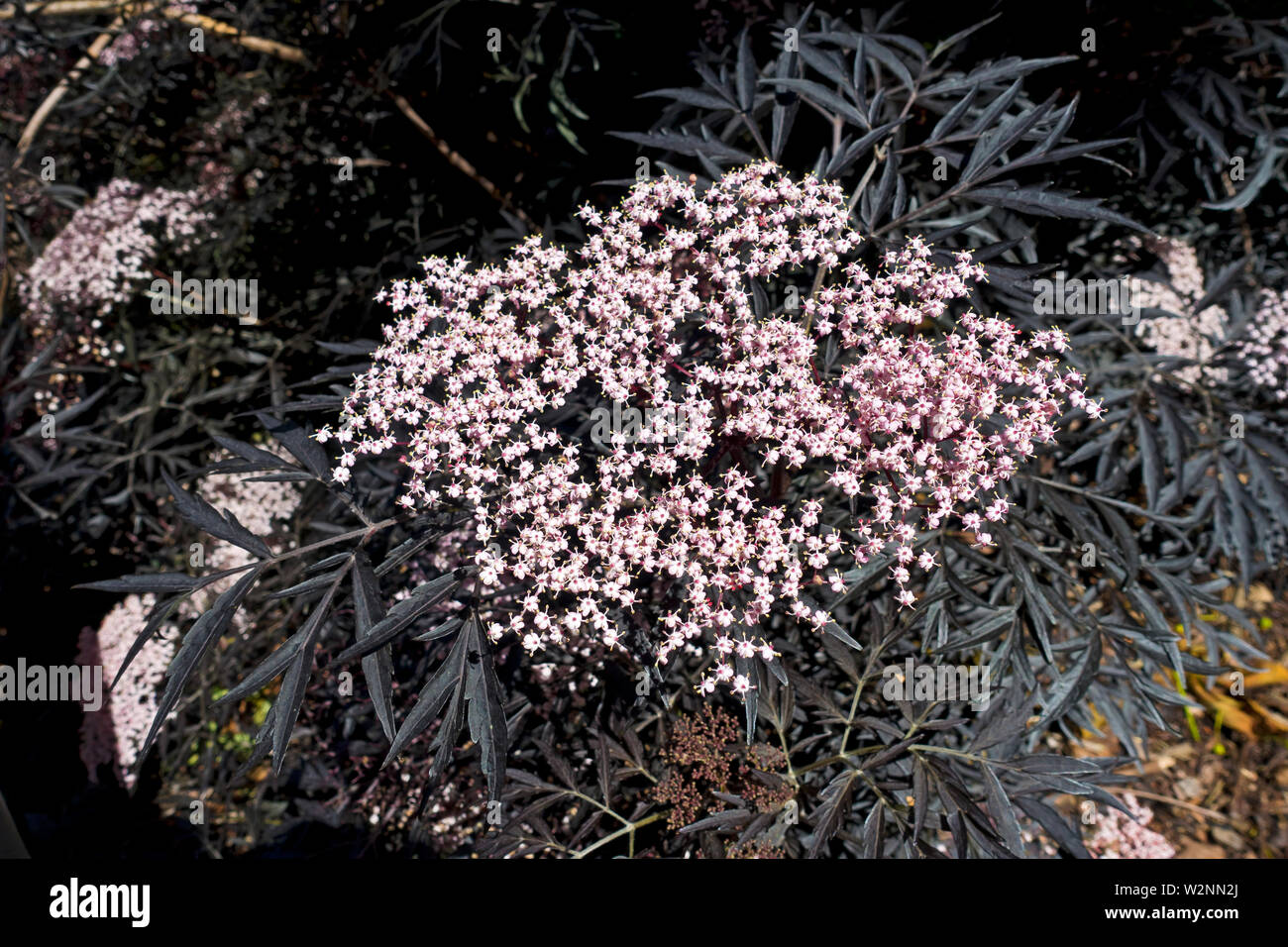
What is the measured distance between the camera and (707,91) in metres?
2.06

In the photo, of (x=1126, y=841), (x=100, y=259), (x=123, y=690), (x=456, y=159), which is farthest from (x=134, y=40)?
(x=1126, y=841)

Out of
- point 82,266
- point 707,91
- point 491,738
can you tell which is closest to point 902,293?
point 707,91

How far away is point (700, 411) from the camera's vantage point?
1.55 m

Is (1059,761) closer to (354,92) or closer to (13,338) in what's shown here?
(354,92)

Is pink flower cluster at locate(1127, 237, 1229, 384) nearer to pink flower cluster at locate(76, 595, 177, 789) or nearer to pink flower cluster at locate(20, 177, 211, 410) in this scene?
pink flower cluster at locate(20, 177, 211, 410)

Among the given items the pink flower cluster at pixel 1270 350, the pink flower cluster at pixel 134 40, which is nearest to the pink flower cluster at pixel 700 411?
the pink flower cluster at pixel 1270 350

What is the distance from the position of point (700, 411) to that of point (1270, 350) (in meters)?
2.25

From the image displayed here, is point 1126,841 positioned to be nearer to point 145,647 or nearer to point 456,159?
point 456,159

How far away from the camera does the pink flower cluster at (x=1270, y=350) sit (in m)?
2.65

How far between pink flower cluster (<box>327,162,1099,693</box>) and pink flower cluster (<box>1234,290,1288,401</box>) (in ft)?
4.75

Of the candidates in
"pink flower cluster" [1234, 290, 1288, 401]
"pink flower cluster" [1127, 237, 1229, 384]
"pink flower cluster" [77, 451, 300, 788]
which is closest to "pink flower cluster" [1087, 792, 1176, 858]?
"pink flower cluster" [1234, 290, 1288, 401]

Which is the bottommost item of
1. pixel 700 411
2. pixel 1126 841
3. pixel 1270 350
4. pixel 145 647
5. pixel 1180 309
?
pixel 1126 841

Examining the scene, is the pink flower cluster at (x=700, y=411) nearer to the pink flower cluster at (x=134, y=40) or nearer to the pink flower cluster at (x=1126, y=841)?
the pink flower cluster at (x=1126, y=841)

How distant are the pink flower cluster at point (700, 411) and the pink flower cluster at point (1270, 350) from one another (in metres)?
1.45
